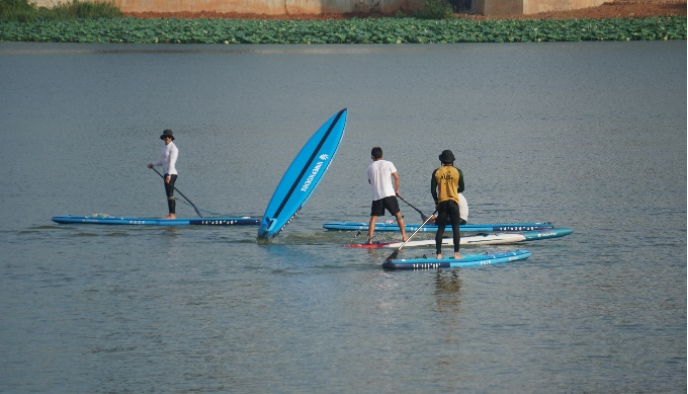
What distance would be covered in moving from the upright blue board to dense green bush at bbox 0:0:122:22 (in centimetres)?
7547

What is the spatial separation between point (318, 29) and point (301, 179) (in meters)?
69.1

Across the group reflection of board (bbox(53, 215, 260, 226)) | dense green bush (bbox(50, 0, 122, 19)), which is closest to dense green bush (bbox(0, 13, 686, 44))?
dense green bush (bbox(50, 0, 122, 19))

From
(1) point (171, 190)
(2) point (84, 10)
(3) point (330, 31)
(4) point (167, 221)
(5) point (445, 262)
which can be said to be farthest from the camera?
(2) point (84, 10)

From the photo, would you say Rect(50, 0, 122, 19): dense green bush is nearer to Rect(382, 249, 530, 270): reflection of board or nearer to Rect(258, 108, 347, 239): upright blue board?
Rect(258, 108, 347, 239): upright blue board

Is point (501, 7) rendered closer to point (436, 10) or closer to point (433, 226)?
point (436, 10)

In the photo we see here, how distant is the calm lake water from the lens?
17281 mm

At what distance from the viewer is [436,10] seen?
314 feet

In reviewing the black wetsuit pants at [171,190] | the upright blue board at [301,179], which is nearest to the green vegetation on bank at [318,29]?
the black wetsuit pants at [171,190]

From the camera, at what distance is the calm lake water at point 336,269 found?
17.3 meters

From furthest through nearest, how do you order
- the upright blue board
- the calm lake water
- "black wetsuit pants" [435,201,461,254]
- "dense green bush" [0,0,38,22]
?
"dense green bush" [0,0,38,22], the upright blue board, "black wetsuit pants" [435,201,461,254], the calm lake water

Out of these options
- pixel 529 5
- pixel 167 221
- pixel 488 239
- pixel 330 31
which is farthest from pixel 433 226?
pixel 529 5

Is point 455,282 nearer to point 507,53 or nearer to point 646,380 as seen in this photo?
point 646,380

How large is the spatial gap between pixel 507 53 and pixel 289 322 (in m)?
73.6

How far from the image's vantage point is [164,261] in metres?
23.6
